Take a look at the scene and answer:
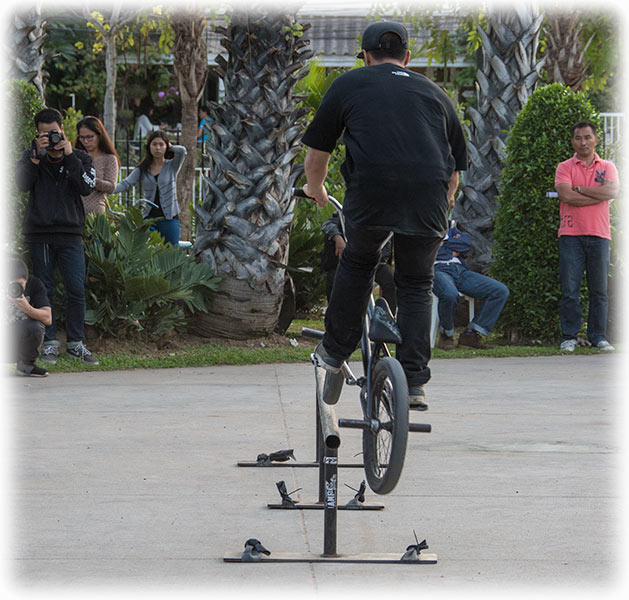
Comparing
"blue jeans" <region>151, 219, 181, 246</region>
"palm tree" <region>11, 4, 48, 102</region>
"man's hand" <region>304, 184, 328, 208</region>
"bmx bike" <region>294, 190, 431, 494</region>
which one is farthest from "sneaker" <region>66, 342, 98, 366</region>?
"man's hand" <region>304, 184, 328, 208</region>

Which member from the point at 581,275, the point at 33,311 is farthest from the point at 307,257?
the point at 33,311

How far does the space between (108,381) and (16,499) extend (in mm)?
3522

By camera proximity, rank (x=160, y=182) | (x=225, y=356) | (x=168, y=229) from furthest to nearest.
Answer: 1. (x=168, y=229)
2. (x=160, y=182)
3. (x=225, y=356)

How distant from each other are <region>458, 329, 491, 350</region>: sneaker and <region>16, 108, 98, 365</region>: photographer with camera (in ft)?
12.0

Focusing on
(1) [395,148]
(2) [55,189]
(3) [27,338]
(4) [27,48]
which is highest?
(4) [27,48]

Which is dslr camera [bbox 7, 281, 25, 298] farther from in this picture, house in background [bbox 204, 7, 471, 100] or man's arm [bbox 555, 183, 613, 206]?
house in background [bbox 204, 7, 471, 100]

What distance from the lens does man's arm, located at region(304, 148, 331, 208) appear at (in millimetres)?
4781

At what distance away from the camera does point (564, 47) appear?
18.4 metres

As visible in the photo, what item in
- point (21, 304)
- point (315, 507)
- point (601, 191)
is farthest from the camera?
point (601, 191)

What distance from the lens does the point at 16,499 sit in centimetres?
546

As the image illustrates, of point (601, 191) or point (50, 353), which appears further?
point (601, 191)

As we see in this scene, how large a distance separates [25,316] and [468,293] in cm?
427

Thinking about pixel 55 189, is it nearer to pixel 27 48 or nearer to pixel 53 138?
pixel 53 138

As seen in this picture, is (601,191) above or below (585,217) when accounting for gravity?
above
